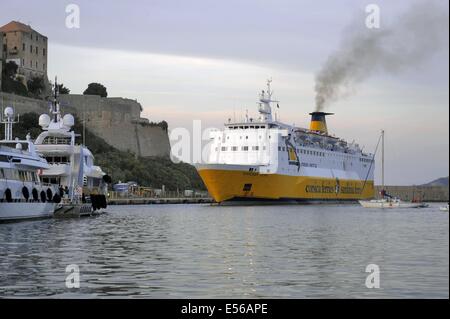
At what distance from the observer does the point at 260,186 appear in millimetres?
61125

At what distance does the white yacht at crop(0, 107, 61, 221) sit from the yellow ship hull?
75.2 feet

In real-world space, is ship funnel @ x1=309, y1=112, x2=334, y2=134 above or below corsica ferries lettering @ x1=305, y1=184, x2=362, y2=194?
above

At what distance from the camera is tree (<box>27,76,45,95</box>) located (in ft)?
301

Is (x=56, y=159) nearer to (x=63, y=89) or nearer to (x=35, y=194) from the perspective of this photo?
(x=35, y=194)

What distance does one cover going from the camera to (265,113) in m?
67.1

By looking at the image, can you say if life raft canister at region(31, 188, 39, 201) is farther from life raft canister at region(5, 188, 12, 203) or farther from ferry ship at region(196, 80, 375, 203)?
ferry ship at region(196, 80, 375, 203)

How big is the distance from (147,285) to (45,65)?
85.4m

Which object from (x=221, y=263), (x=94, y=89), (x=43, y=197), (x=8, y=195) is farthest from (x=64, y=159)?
(x=94, y=89)

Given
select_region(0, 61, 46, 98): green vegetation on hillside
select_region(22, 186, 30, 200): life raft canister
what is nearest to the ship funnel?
select_region(0, 61, 46, 98): green vegetation on hillside

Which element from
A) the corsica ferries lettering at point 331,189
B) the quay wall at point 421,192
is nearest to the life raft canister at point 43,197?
the corsica ferries lettering at point 331,189

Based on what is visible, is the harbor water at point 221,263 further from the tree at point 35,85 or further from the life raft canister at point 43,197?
the tree at point 35,85

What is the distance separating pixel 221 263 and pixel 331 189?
57.8 meters

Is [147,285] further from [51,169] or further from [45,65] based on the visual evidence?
[45,65]

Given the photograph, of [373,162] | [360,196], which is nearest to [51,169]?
[360,196]
